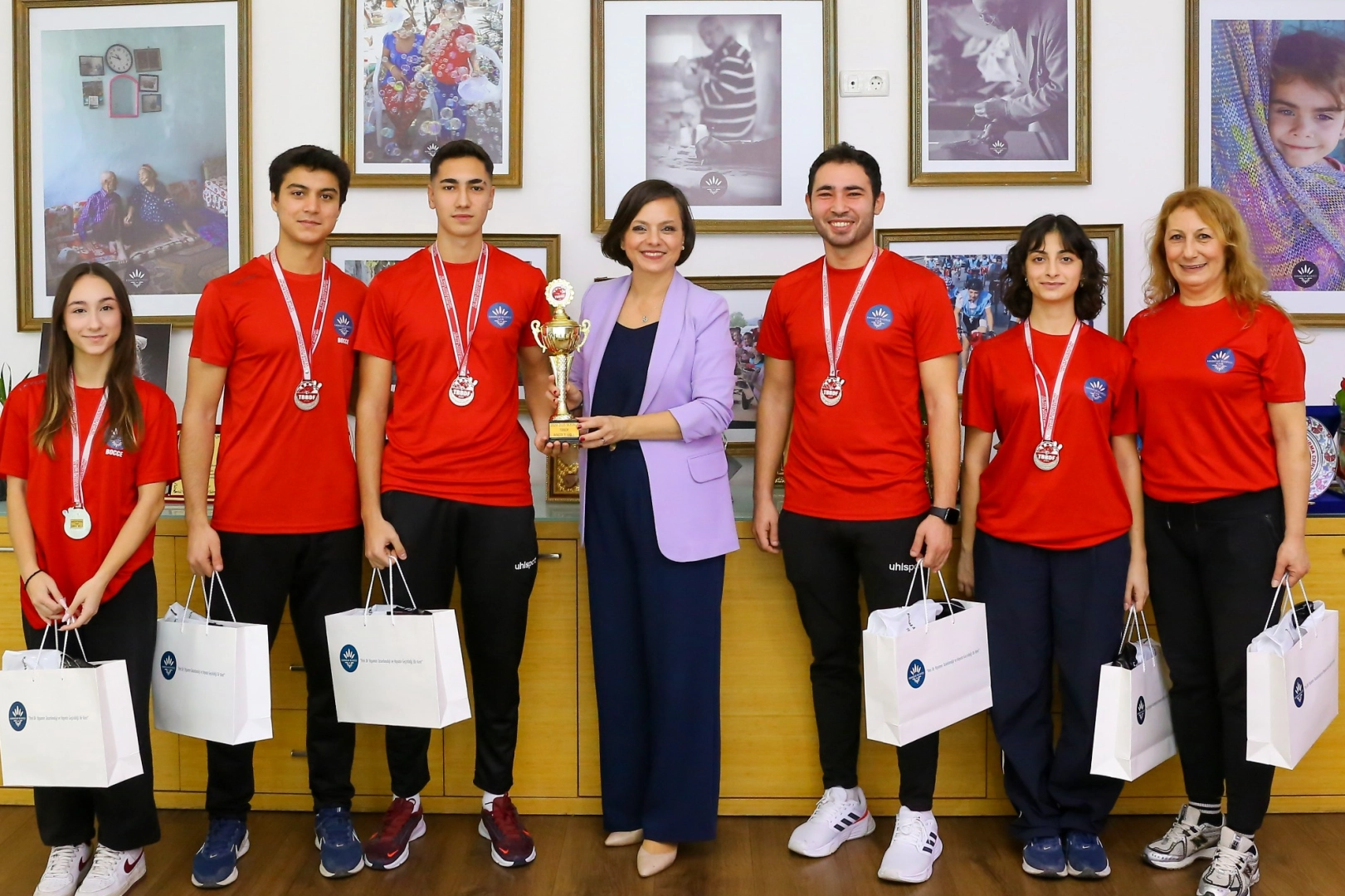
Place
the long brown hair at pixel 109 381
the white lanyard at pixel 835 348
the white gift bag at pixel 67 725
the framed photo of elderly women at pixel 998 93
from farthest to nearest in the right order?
the framed photo of elderly women at pixel 998 93 < the white lanyard at pixel 835 348 < the long brown hair at pixel 109 381 < the white gift bag at pixel 67 725

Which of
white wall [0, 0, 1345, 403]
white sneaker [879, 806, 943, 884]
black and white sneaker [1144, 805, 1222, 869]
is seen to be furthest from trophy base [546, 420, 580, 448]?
black and white sneaker [1144, 805, 1222, 869]

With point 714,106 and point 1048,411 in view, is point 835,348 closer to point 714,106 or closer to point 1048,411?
point 1048,411

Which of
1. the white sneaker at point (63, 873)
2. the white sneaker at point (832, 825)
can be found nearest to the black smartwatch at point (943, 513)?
the white sneaker at point (832, 825)

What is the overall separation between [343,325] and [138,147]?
5.16 feet

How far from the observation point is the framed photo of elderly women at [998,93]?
3.60 meters

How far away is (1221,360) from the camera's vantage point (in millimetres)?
2652

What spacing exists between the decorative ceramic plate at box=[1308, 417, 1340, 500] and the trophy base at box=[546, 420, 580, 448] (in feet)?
7.26

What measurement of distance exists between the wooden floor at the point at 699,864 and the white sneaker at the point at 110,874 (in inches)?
1.9

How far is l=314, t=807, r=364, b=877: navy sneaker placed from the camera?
2.76m

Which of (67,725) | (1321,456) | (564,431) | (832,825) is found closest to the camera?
(67,725)

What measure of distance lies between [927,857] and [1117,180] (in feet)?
7.62

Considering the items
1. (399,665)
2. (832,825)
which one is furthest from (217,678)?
(832,825)

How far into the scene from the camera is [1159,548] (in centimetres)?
276

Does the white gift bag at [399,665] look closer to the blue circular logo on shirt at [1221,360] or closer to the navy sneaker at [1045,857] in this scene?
the navy sneaker at [1045,857]
